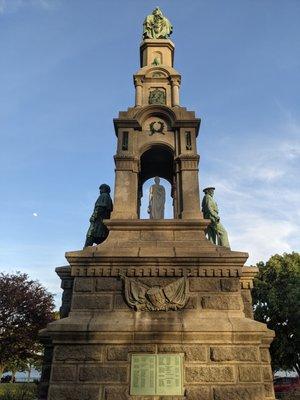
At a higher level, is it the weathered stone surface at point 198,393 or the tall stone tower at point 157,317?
the tall stone tower at point 157,317

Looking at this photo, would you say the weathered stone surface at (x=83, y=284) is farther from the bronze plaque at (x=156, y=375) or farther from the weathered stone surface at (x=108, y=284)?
the bronze plaque at (x=156, y=375)

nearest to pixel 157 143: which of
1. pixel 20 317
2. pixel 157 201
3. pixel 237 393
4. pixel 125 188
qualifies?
pixel 157 201

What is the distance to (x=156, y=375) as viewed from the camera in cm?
729

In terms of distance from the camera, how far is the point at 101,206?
404 inches

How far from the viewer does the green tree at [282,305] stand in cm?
2561

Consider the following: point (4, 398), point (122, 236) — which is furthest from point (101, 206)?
point (4, 398)

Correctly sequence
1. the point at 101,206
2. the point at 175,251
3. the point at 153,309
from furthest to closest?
the point at 101,206
the point at 175,251
the point at 153,309

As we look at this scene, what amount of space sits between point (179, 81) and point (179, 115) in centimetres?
189

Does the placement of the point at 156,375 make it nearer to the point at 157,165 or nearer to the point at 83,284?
the point at 83,284

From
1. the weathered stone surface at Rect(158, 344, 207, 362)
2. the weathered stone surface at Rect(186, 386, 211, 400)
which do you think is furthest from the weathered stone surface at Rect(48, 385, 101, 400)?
the weathered stone surface at Rect(186, 386, 211, 400)

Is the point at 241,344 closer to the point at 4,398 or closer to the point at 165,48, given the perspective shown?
the point at 165,48

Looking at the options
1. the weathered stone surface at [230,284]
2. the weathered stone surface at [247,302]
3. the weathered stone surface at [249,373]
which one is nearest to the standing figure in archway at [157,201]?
the weathered stone surface at [230,284]

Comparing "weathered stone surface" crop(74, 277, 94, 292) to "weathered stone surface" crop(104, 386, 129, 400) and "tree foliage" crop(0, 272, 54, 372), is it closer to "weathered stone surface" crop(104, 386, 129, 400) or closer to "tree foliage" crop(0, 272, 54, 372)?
"weathered stone surface" crop(104, 386, 129, 400)

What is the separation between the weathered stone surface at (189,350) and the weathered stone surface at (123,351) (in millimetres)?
243
